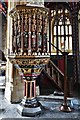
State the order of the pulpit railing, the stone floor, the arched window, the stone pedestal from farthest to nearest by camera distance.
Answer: the arched window, the pulpit railing, the stone pedestal, the stone floor

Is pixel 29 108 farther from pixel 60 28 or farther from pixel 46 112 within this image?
pixel 60 28

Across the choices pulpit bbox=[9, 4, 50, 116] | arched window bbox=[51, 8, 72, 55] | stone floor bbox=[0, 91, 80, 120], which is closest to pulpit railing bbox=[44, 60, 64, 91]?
stone floor bbox=[0, 91, 80, 120]

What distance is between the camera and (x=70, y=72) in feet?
19.4

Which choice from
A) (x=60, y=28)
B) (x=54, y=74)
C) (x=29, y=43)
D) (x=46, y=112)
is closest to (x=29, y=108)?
(x=46, y=112)

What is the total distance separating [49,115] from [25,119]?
38 centimetres

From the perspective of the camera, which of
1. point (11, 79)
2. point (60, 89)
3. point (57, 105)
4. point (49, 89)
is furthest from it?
point (49, 89)

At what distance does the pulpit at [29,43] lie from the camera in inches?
125

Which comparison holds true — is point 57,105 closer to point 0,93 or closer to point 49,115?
point 49,115

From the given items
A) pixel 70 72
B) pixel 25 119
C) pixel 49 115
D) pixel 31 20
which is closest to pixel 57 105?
pixel 49 115

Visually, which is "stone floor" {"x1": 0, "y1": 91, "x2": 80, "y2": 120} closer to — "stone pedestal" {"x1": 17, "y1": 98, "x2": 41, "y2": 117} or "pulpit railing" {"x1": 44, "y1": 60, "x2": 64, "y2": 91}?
"stone pedestal" {"x1": 17, "y1": 98, "x2": 41, "y2": 117}

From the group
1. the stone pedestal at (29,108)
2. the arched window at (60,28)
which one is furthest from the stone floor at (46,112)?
the arched window at (60,28)

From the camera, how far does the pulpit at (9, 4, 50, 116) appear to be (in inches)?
125

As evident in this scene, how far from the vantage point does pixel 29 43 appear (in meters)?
3.19

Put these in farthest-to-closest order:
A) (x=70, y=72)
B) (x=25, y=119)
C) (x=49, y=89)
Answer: (x=70, y=72)
(x=49, y=89)
(x=25, y=119)
